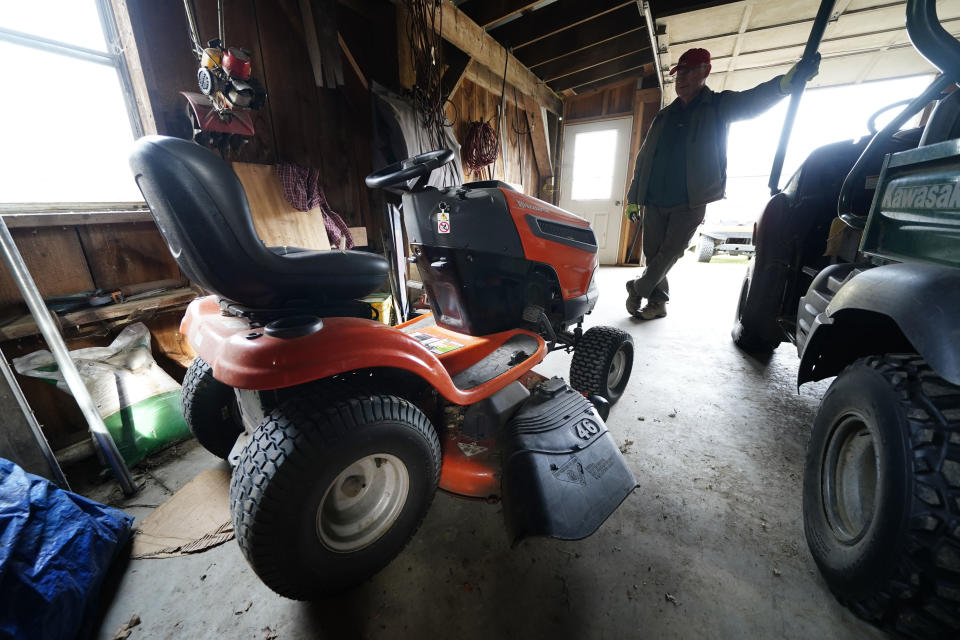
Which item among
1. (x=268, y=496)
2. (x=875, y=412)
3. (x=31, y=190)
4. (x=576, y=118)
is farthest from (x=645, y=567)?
(x=576, y=118)

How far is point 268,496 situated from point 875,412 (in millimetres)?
1510

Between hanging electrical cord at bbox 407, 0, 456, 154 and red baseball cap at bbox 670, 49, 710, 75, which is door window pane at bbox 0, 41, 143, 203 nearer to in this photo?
hanging electrical cord at bbox 407, 0, 456, 154

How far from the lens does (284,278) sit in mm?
970

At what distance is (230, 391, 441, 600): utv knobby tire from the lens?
86cm

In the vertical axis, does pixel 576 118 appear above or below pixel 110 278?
above

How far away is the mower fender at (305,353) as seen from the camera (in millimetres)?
851

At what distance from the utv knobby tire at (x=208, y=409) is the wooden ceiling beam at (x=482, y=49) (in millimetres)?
3192

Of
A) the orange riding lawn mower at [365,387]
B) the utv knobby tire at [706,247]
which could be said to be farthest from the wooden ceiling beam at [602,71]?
the orange riding lawn mower at [365,387]

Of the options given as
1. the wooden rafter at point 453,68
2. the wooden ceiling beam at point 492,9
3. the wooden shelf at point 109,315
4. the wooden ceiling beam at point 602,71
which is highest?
the wooden ceiling beam at point 602,71

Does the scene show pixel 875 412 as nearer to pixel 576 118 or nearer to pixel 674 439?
pixel 674 439

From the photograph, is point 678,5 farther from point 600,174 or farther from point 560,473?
A: point 560,473

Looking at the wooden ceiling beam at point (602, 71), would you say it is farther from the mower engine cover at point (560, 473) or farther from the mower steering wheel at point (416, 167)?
the mower engine cover at point (560, 473)

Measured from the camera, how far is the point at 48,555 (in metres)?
1.00

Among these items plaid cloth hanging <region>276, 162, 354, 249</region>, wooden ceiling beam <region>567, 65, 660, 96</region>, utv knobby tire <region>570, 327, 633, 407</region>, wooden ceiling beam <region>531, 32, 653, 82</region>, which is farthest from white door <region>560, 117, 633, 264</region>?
utv knobby tire <region>570, 327, 633, 407</region>
